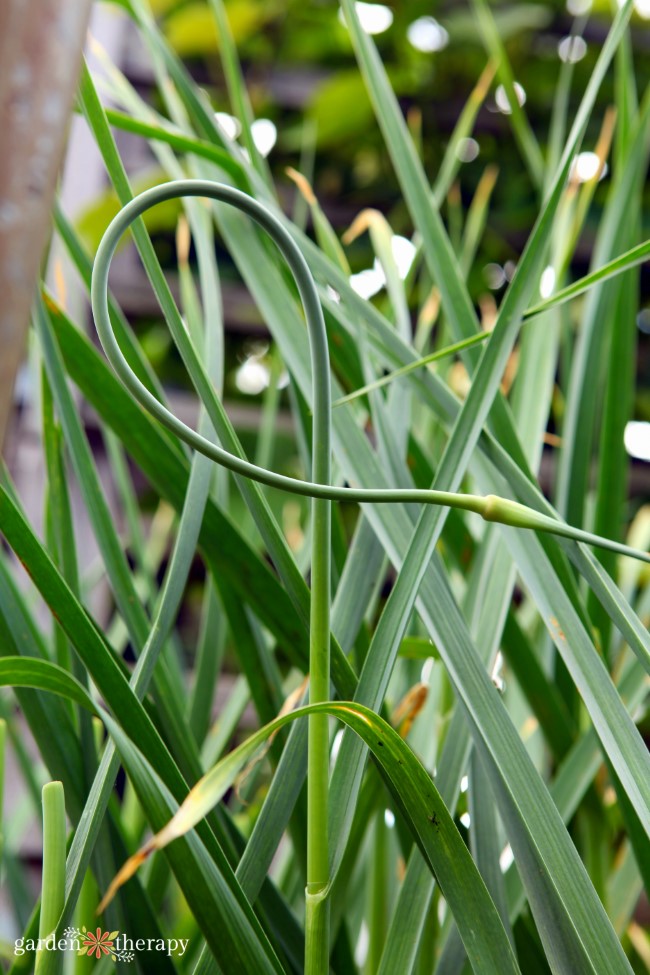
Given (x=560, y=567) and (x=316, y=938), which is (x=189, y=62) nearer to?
(x=560, y=567)

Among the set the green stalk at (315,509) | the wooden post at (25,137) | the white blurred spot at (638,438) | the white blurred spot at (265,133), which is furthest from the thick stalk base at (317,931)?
the white blurred spot at (265,133)

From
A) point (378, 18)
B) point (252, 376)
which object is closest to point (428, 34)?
point (378, 18)

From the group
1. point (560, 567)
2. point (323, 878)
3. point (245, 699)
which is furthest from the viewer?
point (245, 699)

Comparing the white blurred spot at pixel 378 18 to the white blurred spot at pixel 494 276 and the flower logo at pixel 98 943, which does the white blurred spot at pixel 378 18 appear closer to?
the white blurred spot at pixel 494 276

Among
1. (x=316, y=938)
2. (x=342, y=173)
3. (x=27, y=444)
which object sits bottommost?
(x=316, y=938)

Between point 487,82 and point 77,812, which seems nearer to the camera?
point 77,812

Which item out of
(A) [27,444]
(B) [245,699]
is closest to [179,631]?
(A) [27,444]

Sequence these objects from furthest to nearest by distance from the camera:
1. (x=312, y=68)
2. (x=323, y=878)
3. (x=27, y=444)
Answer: (x=312, y=68) → (x=27, y=444) → (x=323, y=878)

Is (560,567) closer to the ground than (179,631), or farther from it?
closer to the ground

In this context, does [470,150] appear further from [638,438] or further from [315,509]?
[315,509]
